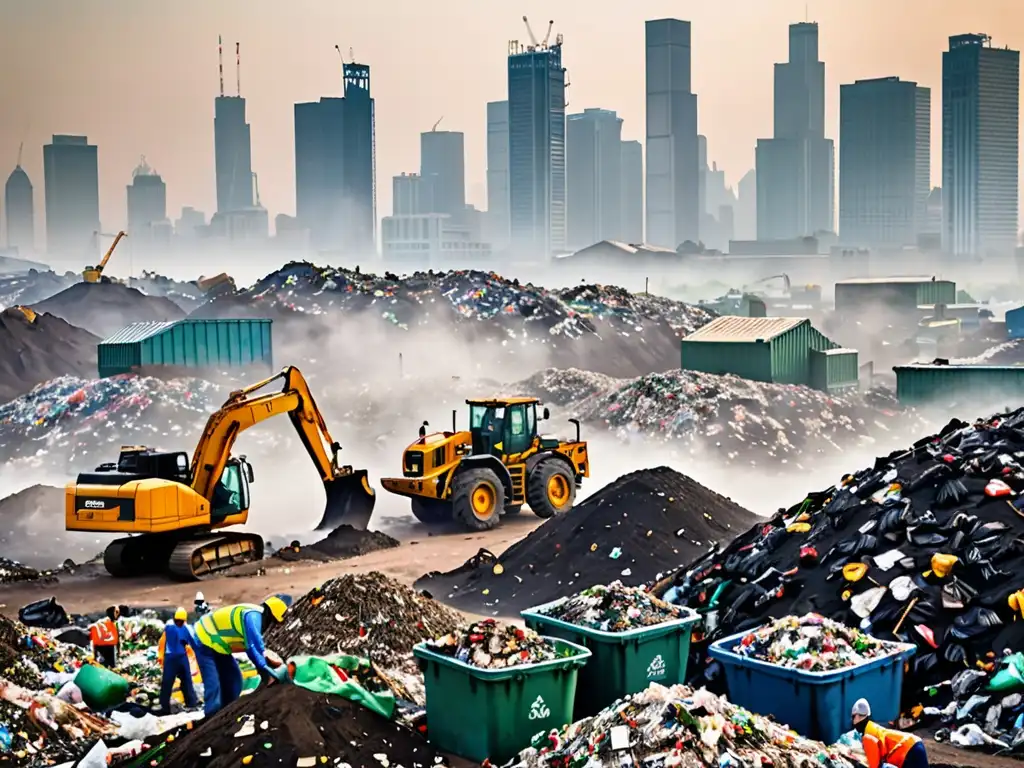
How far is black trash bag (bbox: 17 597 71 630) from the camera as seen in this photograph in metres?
15.1

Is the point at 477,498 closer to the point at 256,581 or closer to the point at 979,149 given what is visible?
the point at 256,581

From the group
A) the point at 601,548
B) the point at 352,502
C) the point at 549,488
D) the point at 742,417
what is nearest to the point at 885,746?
the point at 601,548

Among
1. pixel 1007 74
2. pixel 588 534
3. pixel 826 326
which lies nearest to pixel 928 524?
pixel 588 534

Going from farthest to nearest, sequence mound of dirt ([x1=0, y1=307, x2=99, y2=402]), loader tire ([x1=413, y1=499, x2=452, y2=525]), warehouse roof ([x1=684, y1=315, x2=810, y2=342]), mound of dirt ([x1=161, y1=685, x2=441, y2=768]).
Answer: mound of dirt ([x1=0, y1=307, x2=99, y2=402]) → warehouse roof ([x1=684, y1=315, x2=810, y2=342]) → loader tire ([x1=413, y1=499, x2=452, y2=525]) → mound of dirt ([x1=161, y1=685, x2=441, y2=768])

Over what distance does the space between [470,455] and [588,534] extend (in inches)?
189

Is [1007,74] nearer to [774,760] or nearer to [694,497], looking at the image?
[694,497]

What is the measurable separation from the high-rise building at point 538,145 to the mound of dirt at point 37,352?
8859 centimetres

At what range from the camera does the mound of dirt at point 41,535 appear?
2240 cm

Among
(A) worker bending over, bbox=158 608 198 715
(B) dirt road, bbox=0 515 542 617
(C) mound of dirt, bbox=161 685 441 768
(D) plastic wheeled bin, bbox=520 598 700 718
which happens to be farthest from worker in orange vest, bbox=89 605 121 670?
(D) plastic wheeled bin, bbox=520 598 700 718

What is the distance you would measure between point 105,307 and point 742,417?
107ft

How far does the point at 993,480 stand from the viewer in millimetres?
11492

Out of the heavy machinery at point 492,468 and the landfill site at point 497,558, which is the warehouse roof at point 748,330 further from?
the heavy machinery at point 492,468

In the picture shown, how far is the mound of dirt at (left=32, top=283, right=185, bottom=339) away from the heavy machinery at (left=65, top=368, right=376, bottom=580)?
35.1 m

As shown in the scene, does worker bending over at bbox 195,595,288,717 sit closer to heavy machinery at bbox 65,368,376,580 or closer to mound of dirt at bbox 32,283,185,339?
heavy machinery at bbox 65,368,376,580
